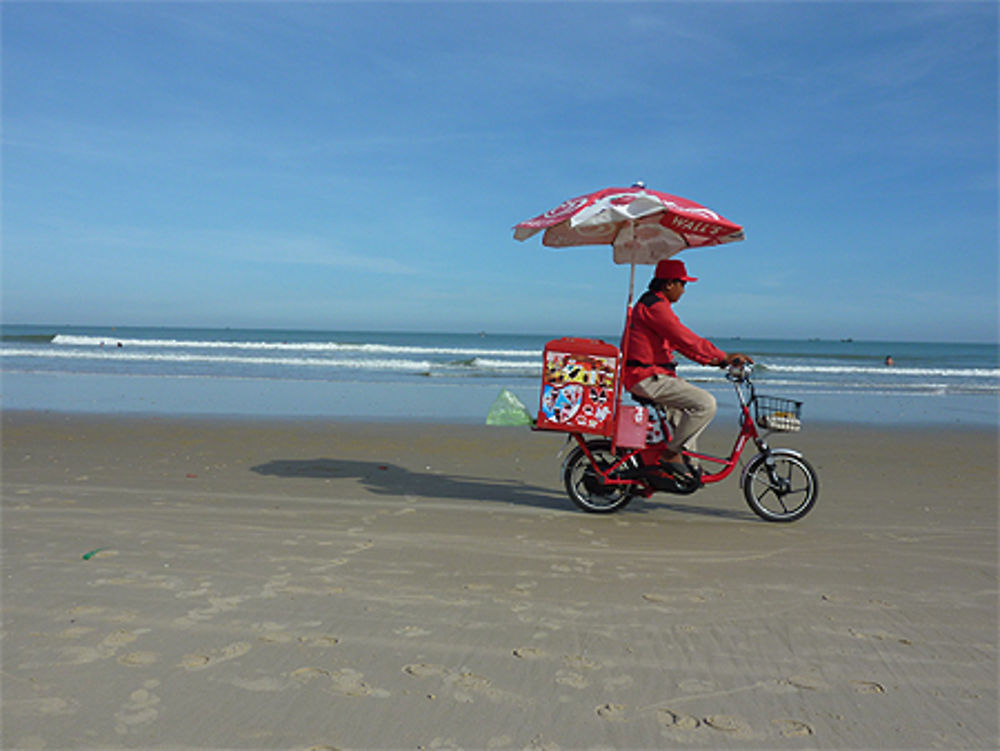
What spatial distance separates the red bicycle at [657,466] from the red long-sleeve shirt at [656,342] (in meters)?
0.29

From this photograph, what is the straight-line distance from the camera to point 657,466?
19.2 ft

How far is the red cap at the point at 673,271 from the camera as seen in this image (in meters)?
5.57

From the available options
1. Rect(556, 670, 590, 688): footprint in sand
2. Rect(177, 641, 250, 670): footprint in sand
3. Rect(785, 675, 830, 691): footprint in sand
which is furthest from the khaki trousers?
Rect(177, 641, 250, 670): footprint in sand

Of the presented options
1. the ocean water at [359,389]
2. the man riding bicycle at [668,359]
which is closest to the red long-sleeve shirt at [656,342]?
the man riding bicycle at [668,359]

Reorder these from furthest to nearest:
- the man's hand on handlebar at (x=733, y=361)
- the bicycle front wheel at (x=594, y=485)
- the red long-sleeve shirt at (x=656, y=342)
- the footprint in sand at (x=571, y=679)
→ the bicycle front wheel at (x=594, y=485) → the man's hand on handlebar at (x=733, y=361) → the red long-sleeve shirt at (x=656, y=342) → the footprint in sand at (x=571, y=679)

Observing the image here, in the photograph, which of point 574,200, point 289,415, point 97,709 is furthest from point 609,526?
point 289,415

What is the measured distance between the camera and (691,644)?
3320 mm

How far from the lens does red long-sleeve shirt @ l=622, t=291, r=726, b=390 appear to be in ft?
17.8

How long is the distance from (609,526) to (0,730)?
408cm

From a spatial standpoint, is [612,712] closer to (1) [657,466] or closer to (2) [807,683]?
(2) [807,683]

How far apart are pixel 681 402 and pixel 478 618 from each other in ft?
9.15

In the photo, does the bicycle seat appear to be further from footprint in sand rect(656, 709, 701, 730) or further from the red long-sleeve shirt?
footprint in sand rect(656, 709, 701, 730)

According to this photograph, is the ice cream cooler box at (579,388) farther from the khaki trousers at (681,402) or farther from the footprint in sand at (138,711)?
the footprint in sand at (138,711)

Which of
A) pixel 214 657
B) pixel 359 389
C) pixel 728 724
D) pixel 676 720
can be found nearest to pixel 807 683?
pixel 728 724
